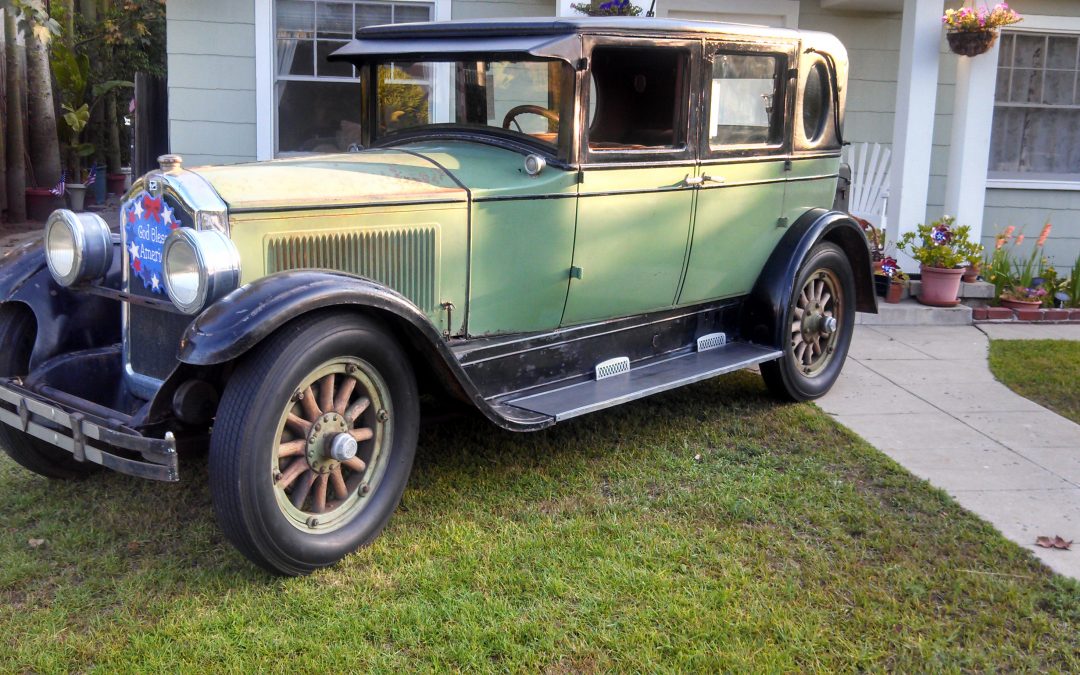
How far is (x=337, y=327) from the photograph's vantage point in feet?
10.9

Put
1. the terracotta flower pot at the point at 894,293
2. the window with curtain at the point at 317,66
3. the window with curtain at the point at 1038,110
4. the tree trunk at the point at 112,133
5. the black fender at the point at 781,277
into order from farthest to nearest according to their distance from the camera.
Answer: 1. the tree trunk at the point at 112,133
2. the window with curtain at the point at 1038,110
3. the window with curtain at the point at 317,66
4. the terracotta flower pot at the point at 894,293
5. the black fender at the point at 781,277

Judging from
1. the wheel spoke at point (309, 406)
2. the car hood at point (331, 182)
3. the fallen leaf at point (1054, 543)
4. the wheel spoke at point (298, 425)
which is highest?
the car hood at point (331, 182)

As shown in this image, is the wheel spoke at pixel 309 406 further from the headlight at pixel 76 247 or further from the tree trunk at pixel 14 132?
the tree trunk at pixel 14 132

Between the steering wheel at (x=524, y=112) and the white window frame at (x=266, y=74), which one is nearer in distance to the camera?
the steering wheel at (x=524, y=112)

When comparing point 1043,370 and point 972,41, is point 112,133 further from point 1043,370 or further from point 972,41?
point 1043,370

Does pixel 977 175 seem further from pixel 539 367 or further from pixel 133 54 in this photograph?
pixel 133 54

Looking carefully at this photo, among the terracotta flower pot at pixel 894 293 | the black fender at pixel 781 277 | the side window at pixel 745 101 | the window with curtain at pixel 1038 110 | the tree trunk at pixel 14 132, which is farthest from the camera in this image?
the tree trunk at pixel 14 132

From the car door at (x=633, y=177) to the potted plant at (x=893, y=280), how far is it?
137 inches

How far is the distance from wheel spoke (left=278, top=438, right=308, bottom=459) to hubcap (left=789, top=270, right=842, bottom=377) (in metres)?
2.81

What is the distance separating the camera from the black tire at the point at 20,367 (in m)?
3.94

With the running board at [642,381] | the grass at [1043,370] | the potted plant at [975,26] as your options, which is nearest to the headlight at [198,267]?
the running board at [642,381]

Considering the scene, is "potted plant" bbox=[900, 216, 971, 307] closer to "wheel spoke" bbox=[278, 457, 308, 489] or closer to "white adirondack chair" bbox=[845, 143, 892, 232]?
"white adirondack chair" bbox=[845, 143, 892, 232]

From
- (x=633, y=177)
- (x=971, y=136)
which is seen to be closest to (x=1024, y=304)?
(x=971, y=136)

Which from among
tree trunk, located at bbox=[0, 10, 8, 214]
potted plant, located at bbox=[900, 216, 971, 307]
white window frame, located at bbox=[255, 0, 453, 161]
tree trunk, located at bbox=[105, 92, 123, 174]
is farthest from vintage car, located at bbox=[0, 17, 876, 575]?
tree trunk, located at bbox=[105, 92, 123, 174]
